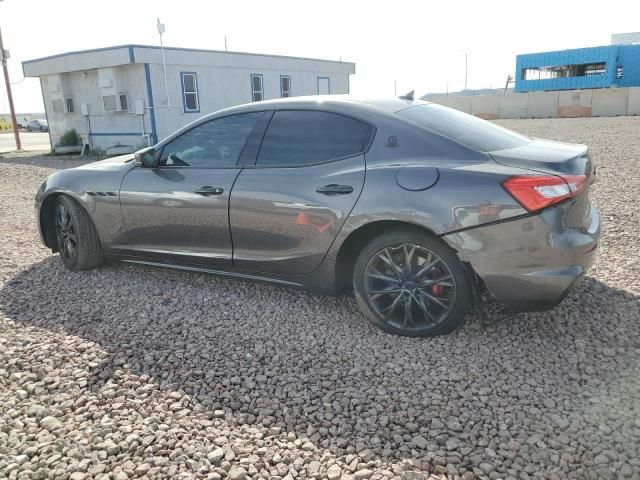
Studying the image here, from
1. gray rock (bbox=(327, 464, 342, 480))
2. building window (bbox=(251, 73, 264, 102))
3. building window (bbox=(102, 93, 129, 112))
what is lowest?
gray rock (bbox=(327, 464, 342, 480))

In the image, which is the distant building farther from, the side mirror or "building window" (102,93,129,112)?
the side mirror

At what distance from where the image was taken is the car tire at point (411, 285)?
3307 millimetres

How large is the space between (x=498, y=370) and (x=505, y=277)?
21.5 inches

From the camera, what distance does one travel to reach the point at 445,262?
3281 millimetres

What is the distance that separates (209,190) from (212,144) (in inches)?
17.1

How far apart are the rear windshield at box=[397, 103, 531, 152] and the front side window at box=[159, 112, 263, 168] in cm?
126

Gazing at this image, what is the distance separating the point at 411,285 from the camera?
11.3 feet

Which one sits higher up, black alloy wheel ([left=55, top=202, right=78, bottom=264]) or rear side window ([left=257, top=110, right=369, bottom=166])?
rear side window ([left=257, top=110, right=369, bottom=166])

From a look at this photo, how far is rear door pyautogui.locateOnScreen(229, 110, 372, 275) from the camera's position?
3.57 metres

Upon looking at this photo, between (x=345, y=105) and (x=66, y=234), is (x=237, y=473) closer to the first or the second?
(x=345, y=105)

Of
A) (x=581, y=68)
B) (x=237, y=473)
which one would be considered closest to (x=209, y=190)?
(x=237, y=473)

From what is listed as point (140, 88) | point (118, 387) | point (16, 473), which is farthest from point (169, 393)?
point (140, 88)

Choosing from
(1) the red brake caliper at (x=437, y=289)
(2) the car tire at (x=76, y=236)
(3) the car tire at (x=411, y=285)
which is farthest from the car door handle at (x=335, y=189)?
(2) the car tire at (x=76, y=236)

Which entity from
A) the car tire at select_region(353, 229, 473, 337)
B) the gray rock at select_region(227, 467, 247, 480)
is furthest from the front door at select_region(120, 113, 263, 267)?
the gray rock at select_region(227, 467, 247, 480)
